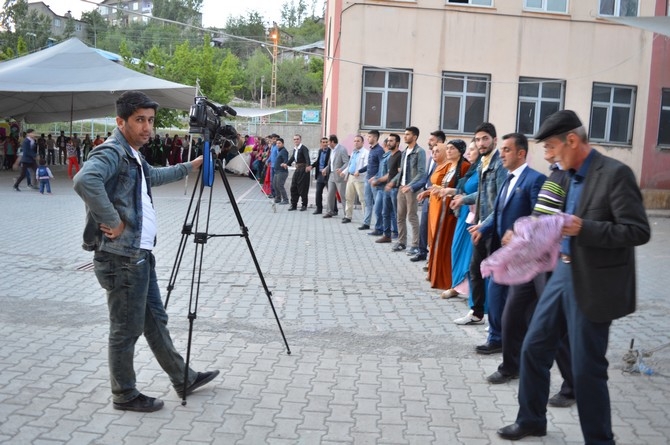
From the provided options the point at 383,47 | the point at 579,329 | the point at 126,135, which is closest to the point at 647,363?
the point at 579,329

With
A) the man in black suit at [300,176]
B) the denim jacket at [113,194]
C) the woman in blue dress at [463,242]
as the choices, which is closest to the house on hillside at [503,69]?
the man in black suit at [300,176]

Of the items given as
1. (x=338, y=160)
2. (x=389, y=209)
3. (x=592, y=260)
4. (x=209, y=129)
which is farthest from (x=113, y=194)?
(x=338, y=160)

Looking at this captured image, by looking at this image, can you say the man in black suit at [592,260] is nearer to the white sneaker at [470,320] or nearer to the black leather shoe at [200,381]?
the black leather shoe at [200,381]

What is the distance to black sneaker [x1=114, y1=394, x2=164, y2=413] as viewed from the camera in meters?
4.40

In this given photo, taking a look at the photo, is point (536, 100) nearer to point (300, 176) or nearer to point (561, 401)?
point (300, 176)

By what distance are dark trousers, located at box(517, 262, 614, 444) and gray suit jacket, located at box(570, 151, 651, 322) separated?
10 cm

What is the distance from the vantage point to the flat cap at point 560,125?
3.74 meters

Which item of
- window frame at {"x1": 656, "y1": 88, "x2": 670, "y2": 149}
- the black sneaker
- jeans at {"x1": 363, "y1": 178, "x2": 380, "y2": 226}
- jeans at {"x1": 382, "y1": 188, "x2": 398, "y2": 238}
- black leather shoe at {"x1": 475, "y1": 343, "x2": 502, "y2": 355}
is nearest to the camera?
the black sneaker

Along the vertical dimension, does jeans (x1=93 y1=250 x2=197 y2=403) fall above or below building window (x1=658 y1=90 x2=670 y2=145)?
below

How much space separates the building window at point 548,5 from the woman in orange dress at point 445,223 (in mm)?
12640

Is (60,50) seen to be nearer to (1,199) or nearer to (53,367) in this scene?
(1,199)

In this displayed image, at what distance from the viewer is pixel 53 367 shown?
5.24 meters

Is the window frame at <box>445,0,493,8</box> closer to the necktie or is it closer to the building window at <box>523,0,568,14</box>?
the building window at <box>523,0,568,14</box>

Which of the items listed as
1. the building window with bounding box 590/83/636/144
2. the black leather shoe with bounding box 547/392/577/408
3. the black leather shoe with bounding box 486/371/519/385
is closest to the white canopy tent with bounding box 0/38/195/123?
the building window with bounding box 590/83/636/144
